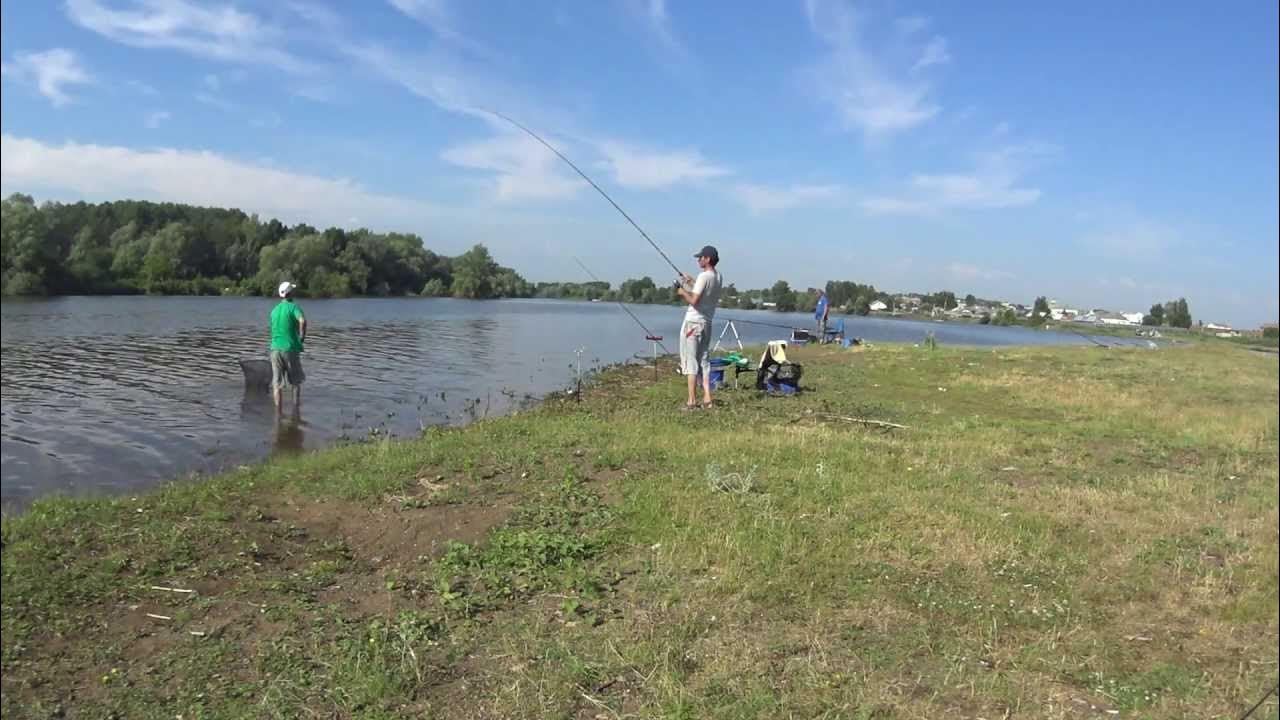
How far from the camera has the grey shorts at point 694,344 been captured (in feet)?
36.4

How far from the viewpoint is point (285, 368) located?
13555mm

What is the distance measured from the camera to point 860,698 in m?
3.64

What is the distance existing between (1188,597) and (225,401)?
609 inches

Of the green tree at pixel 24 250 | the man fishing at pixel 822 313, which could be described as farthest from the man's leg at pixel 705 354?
the green tree at pixel 24 250

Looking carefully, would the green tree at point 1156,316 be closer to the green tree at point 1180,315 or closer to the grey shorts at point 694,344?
the green tree at point 1180,315

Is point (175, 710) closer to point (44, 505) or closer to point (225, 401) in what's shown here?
point (44, 505)

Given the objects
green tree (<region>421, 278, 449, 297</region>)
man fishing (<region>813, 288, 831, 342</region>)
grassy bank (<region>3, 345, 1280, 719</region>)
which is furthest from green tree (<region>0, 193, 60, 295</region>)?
green tree (<region>421, 278, 449, 297</region>)

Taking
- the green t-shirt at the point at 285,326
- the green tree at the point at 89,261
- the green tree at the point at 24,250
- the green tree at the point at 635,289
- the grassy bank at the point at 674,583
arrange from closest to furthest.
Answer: the grassy bank at the point at 674,583
the green t-shirt at the point at 285,326
the green tree at the point at 635,289
the green tree at the point at 24,250
the green tree at the point at 89,261

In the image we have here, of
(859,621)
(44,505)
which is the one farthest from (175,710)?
(44,505)

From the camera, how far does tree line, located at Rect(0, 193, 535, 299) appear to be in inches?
1670

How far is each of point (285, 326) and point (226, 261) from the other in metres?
68.4

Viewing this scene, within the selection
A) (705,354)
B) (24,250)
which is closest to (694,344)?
(705,354)

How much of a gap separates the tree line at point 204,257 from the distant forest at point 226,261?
0.10m

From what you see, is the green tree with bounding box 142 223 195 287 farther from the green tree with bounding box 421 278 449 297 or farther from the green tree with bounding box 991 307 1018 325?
the green tree with bounding box 991 307 1018 325
